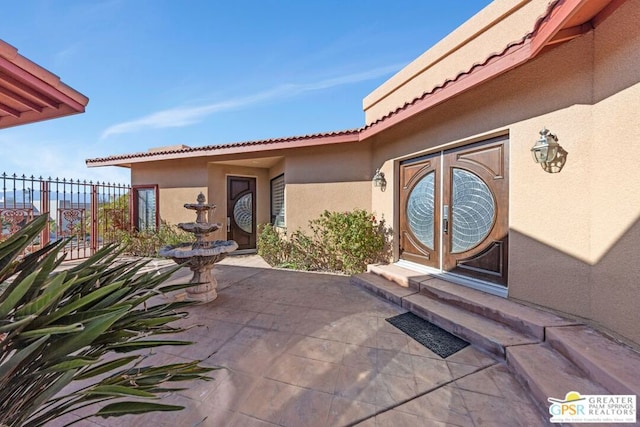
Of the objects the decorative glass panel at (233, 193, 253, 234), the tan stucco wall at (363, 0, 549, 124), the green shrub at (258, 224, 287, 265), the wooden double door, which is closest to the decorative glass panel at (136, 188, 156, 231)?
the decorative glass panel at (233, 193, 253, 234)

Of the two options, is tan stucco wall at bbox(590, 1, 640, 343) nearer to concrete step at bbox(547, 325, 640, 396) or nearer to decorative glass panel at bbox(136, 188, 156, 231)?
concrete step at bbox(547, 325, 640, 396)

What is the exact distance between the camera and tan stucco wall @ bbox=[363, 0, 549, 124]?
388 centimetres

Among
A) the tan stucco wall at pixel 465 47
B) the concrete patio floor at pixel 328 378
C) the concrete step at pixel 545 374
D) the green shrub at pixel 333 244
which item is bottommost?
the concrete patio floor at pixel 328 378

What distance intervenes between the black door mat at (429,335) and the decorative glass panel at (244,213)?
7029mm

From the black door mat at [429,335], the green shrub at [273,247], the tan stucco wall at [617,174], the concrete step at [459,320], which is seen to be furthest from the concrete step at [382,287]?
the green shrub at [273,247]

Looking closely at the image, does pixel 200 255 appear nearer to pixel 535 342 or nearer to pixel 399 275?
pixel 399 275

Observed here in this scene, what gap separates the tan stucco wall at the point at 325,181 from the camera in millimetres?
6605

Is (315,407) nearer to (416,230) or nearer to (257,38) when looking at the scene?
(416,230)

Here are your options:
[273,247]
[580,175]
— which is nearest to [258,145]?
[273,247]

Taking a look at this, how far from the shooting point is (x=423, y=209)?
515cm

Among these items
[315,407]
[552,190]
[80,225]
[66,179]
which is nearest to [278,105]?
[66,179]

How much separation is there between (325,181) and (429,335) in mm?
4581

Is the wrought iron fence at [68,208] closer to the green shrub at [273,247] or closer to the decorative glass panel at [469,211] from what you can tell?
the green shrub at [273,247]

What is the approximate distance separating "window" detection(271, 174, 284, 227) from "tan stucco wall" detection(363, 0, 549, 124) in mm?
4174
